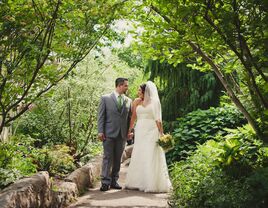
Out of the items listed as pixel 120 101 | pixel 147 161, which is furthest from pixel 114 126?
pixel 147 161

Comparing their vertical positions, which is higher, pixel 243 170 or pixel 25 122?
pixel 25 122

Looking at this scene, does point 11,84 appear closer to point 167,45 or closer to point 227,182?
point 167,45

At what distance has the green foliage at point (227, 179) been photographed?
14.8ft

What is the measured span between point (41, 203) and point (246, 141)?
9.83ft

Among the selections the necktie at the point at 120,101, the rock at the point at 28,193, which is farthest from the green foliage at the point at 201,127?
the rock at the point at 28,193

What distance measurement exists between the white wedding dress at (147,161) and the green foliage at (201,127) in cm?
121

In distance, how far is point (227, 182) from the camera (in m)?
5.23

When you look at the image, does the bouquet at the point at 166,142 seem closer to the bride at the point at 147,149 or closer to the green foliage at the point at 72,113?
the bride at the point at 147,149

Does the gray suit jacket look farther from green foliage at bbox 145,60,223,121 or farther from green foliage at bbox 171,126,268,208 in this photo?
green foliage at bbox 145,60,223,121

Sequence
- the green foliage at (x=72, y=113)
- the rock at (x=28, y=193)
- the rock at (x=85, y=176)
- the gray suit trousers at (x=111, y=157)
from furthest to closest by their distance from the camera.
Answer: the green foliage at (x=72, y=113) → the gray suit trousers at (x=111, y=157) → the rock at (x=85, y=176) → the rock at (x=28, y=193)

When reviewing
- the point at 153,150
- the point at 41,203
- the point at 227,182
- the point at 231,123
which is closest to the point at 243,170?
the point at 227,182

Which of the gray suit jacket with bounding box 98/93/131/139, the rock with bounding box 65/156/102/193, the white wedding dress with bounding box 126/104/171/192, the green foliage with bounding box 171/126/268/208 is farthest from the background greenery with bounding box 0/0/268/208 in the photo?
the white wedding dress with bounding box 126/104/171/192

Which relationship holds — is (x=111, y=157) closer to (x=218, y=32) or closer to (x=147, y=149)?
(x=147, y=149)

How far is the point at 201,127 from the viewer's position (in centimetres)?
970
